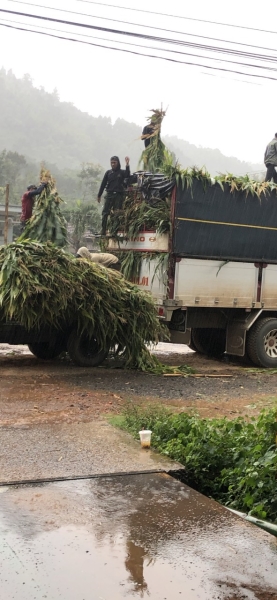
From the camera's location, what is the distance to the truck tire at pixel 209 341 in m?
12.5

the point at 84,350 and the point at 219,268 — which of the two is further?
the point at 219,268

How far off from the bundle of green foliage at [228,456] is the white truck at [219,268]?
4941 millimetres

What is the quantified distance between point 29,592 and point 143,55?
1184cm

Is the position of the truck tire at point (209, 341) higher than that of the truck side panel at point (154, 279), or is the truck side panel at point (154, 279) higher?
the truck side panel at point (154, 279)

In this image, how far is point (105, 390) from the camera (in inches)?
331

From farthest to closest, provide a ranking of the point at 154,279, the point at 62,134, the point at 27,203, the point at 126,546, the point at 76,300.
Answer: the point at 62,134, the point at 27,203, the point at 154,279, the point at 76,300, the point at 126,546

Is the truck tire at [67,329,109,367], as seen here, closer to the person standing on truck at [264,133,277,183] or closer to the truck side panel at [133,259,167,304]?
the truck side panel at [133,259,167,304]

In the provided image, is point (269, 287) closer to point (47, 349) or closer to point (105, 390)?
point (47, 349)

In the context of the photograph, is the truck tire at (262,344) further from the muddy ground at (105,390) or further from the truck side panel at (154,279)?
the truck side panel at (154,279)

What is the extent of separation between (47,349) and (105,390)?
2296 millimetres

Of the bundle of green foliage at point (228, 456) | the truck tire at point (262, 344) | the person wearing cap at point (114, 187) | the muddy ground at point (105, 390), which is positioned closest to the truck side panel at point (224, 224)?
the truck tire at point (262, 344)

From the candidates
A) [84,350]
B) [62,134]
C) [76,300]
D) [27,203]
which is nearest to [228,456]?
[76,300]

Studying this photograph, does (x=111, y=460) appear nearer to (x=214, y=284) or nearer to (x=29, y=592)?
(x=29, y=592)

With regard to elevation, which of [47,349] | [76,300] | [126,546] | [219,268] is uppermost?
[219,268]
